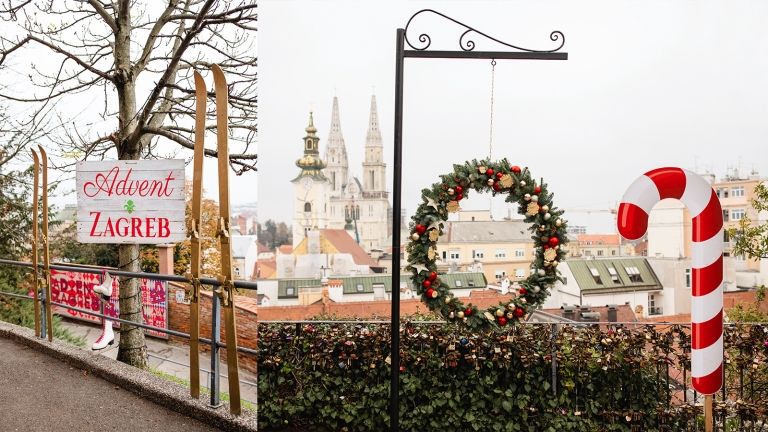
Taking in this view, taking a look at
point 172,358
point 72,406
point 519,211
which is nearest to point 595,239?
point 519,211

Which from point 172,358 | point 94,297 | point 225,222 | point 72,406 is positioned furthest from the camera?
point 94,297

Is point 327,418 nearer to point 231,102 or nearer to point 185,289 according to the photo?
point 185,289

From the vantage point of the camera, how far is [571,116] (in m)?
3.47

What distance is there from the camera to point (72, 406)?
2.26 m

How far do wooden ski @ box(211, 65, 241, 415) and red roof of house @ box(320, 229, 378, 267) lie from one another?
1.24 meters

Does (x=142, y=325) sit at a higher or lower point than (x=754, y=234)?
lower

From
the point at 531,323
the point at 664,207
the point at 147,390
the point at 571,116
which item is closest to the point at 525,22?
the point at 571,116

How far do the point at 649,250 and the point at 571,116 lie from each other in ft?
2.92

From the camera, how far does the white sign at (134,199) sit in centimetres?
216

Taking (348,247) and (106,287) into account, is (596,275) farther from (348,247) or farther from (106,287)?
(106,287)

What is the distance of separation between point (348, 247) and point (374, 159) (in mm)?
545

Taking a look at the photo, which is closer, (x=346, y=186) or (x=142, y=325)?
(x=142, y=325)

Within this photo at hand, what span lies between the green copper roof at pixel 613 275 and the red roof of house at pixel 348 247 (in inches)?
45.8

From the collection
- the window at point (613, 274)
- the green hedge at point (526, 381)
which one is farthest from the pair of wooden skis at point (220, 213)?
the window at point (613, 274)
